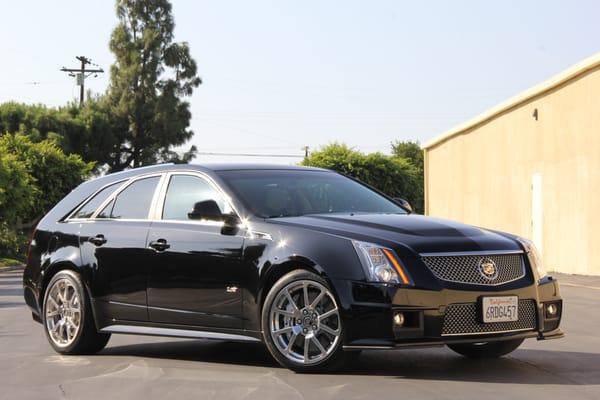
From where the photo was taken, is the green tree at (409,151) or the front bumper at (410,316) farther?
the green tree at (409,151)

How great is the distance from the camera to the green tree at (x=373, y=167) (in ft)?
226

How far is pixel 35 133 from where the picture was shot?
68688mm

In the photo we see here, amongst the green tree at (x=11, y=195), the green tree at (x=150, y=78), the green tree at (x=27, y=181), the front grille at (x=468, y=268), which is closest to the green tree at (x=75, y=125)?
the green tree at (x=150, y=78)

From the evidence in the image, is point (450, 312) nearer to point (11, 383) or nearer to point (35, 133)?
point (11, 383)

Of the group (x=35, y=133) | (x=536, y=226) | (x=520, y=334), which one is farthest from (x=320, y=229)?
(x=35, y=133)

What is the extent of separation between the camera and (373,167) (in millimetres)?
70250

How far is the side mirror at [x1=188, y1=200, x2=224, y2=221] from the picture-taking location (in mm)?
9297

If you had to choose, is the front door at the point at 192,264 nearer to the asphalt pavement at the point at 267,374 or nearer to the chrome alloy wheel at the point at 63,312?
the asphalt pavement at the point at 267,374

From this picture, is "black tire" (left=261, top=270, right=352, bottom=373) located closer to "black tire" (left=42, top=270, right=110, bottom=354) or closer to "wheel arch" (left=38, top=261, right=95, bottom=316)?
"black tire" (left=42, top=270, right=110, bottom=354)

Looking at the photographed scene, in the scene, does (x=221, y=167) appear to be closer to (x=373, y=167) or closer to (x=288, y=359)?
(x=288, y=359)

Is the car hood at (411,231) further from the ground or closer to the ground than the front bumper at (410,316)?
further from the ground

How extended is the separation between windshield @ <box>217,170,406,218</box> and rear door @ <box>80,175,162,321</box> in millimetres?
886

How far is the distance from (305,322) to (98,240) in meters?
2.56

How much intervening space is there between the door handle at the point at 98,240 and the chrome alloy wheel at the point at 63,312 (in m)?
0.43
